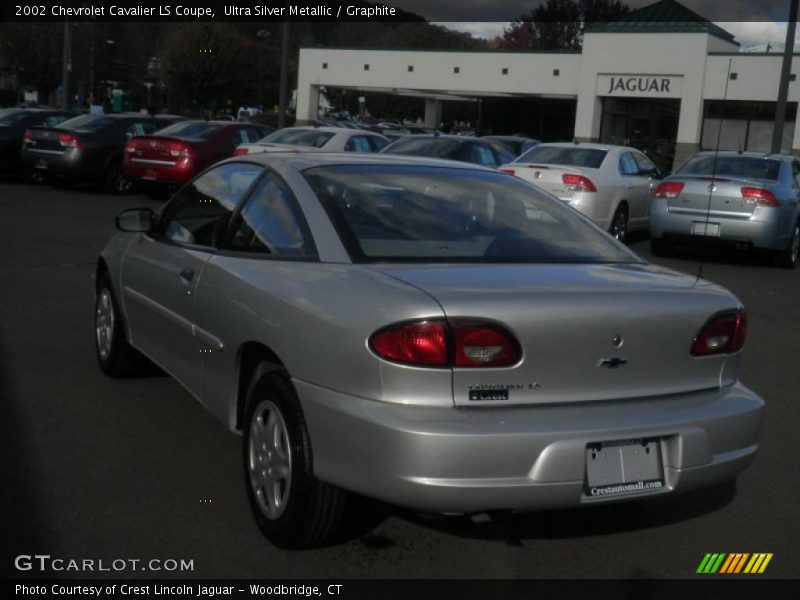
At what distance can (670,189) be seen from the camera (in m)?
13.2

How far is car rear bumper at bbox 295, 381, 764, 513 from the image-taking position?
3.34 metres

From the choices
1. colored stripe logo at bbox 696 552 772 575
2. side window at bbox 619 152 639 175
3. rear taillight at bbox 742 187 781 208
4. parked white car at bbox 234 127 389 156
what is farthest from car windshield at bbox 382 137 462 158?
colored stripe logo at bbox 696 552 772 575

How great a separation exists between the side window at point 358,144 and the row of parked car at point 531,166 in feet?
0.08

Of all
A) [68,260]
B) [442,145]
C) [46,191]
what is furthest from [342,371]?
[46,191]

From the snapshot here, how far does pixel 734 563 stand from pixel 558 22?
256 ft

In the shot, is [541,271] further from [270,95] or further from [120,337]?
[270,95]

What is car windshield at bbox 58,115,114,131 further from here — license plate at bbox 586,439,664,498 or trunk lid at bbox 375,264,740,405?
license plate at bbox 586,439,664,498

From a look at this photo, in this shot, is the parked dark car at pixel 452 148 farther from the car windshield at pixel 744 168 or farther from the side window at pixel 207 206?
the side window at pixel 207 206

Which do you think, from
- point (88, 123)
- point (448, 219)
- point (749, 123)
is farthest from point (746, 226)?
point (749, 123)

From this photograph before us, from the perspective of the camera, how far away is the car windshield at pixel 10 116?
819 inches

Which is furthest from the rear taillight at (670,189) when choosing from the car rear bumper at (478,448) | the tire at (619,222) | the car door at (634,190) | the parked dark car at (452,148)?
the car rear bumper at (478,448)

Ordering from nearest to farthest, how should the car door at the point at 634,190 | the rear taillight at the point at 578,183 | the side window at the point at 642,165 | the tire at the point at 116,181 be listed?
the rear taillight at the point at 578,183, the car door at the point at 634,190, the side window at the point at 642,165, the tire at the point at 116,181

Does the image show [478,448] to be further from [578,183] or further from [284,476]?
[578,183]

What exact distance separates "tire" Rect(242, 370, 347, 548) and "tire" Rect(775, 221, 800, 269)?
35.2 feet
